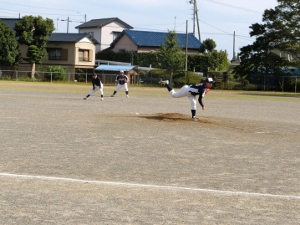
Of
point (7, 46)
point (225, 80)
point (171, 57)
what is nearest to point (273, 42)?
point (225, 80)

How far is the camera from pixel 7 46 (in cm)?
6512

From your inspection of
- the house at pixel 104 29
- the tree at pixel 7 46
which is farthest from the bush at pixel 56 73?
the house at pixel 104 29

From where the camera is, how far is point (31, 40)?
222 ft

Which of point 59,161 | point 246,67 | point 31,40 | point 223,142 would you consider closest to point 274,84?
point 246,67

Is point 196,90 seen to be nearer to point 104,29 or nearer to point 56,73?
point 56,73

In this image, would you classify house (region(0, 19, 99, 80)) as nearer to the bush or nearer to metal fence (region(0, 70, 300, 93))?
metal fence (region(0, 70, 300, 93))

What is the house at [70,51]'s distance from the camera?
234ft

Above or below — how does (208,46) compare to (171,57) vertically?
above

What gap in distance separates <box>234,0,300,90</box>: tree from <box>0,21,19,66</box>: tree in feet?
77.1

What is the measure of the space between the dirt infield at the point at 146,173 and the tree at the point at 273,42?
138ft

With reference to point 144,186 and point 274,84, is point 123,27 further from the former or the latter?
point 144,186

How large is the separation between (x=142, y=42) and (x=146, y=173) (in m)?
76.9

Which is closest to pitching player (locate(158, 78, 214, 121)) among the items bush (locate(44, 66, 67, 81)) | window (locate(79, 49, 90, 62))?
bush (locate(44, 66, 67, 81))

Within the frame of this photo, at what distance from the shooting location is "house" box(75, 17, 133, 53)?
9400cm
